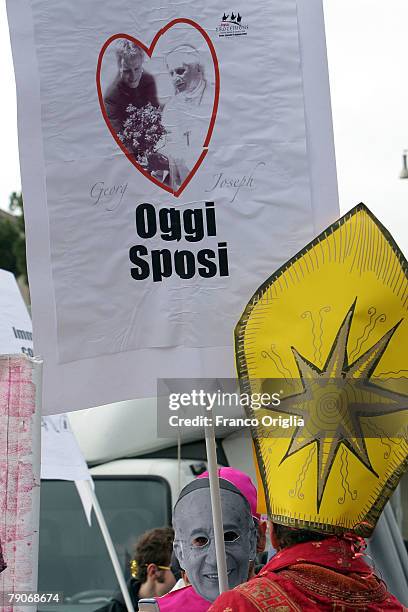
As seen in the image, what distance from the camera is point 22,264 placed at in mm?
34094

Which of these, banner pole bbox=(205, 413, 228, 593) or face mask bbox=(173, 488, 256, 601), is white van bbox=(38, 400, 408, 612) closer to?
face mask bbox=(173, 488, 256, 601)

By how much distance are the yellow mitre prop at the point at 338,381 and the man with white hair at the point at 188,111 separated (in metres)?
0.52

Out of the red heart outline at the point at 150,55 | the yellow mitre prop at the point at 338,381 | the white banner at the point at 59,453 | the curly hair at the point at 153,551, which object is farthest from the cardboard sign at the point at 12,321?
the yellow mitre prop at the point at 338,381

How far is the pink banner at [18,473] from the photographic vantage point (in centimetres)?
270

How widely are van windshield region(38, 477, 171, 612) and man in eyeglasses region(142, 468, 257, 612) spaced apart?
3.21 meters

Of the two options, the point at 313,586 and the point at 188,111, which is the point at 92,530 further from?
the point at 313,586

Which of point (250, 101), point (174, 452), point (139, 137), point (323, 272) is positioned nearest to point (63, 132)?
point (139, 137)

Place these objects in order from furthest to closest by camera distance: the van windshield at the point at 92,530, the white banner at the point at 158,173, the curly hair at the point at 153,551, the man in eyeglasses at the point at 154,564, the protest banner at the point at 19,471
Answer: the van windshield at the point at 92,530, the curly hair at the point at 153,551, the man in eyeglasses at the point at 154,564, the white banner at the point at 158,173, the protest banner at the point at 19,471

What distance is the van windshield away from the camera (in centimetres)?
627

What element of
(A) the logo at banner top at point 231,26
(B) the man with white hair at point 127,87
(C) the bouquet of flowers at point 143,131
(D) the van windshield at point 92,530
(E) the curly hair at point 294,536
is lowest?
(E) the curly hair at point 294,536

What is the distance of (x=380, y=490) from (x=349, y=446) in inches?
4.6

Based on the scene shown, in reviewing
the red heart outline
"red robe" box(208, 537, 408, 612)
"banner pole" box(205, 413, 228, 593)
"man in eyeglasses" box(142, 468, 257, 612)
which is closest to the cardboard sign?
"man in eyeglasses" box(142, 468, 257, 612)

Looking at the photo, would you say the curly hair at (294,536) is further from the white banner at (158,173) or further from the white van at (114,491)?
the white van at (114,491)

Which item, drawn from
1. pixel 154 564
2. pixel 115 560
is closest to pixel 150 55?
pixel 154 564
